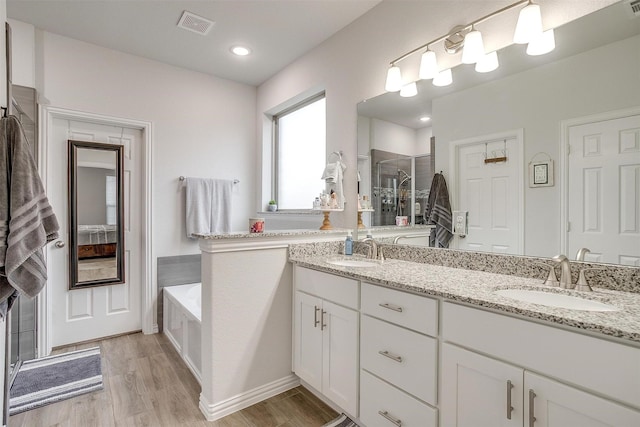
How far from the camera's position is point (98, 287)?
293cm

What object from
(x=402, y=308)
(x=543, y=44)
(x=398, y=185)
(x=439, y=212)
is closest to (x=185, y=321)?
(x=402, y=308)

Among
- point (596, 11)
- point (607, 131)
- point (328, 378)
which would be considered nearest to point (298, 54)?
point (596, 11)

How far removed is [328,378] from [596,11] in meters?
2.18

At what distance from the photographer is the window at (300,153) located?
3.10m

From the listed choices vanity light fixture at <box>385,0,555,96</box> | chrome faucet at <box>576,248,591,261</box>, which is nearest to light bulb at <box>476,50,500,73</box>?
vanity light fixture at <box>385,0,555,96</box>

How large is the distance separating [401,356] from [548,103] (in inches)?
53.3

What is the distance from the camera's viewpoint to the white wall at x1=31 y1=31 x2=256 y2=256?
8.81 ft

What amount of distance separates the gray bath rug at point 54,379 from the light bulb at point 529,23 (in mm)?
3204

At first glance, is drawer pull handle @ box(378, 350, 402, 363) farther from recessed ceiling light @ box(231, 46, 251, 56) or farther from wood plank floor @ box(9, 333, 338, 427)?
recessed ceiling light @ box(231, 46, 251, 56)

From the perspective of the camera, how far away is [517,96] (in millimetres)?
1603

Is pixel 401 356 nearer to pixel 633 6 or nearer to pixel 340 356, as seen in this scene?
pixel 340 356

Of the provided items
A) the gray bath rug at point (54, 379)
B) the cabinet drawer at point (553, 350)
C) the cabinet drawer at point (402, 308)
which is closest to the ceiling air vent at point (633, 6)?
the cabinet drawer at point (553, 350)

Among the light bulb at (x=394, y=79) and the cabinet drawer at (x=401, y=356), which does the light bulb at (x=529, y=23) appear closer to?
the light bulb at (x=394, y=79)

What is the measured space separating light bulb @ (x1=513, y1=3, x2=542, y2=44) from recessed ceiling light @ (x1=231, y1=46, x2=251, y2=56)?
2.17 m
